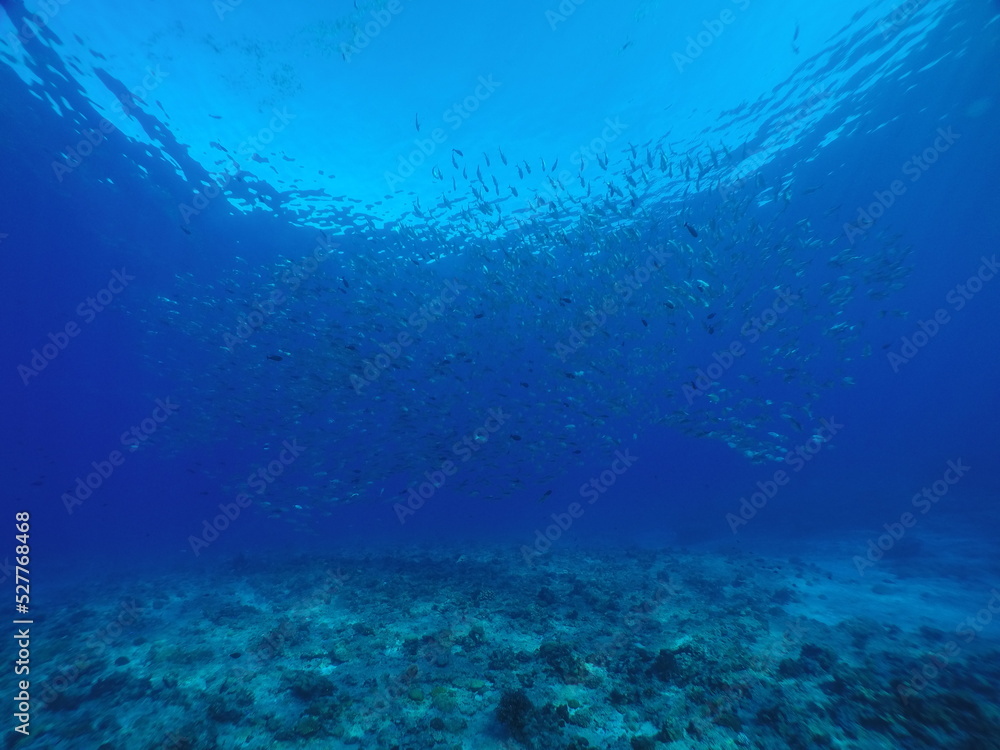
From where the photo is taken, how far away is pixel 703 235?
84.3 feet

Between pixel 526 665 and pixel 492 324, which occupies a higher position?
pixel 492 324

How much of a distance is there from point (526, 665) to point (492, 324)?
13422 millimetres

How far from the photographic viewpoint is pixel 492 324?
19.0 m

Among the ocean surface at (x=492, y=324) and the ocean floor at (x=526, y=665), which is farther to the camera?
the ocean surface at (x=492, y=324)

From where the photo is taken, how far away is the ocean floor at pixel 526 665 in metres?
6.52

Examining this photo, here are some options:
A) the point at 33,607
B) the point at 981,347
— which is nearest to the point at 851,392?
the point at 981,347

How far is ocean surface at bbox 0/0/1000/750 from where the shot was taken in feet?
25.4

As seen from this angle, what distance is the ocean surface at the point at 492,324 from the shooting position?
7.74 m

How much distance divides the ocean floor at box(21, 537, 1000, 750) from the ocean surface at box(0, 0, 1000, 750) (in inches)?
3.4

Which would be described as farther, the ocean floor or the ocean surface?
the ocean surface

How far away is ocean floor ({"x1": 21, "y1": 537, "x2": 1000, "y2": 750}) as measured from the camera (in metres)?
6.52

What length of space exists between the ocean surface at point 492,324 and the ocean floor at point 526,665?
87 mm

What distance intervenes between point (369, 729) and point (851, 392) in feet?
521

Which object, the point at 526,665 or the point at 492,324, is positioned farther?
the point at 492,324
